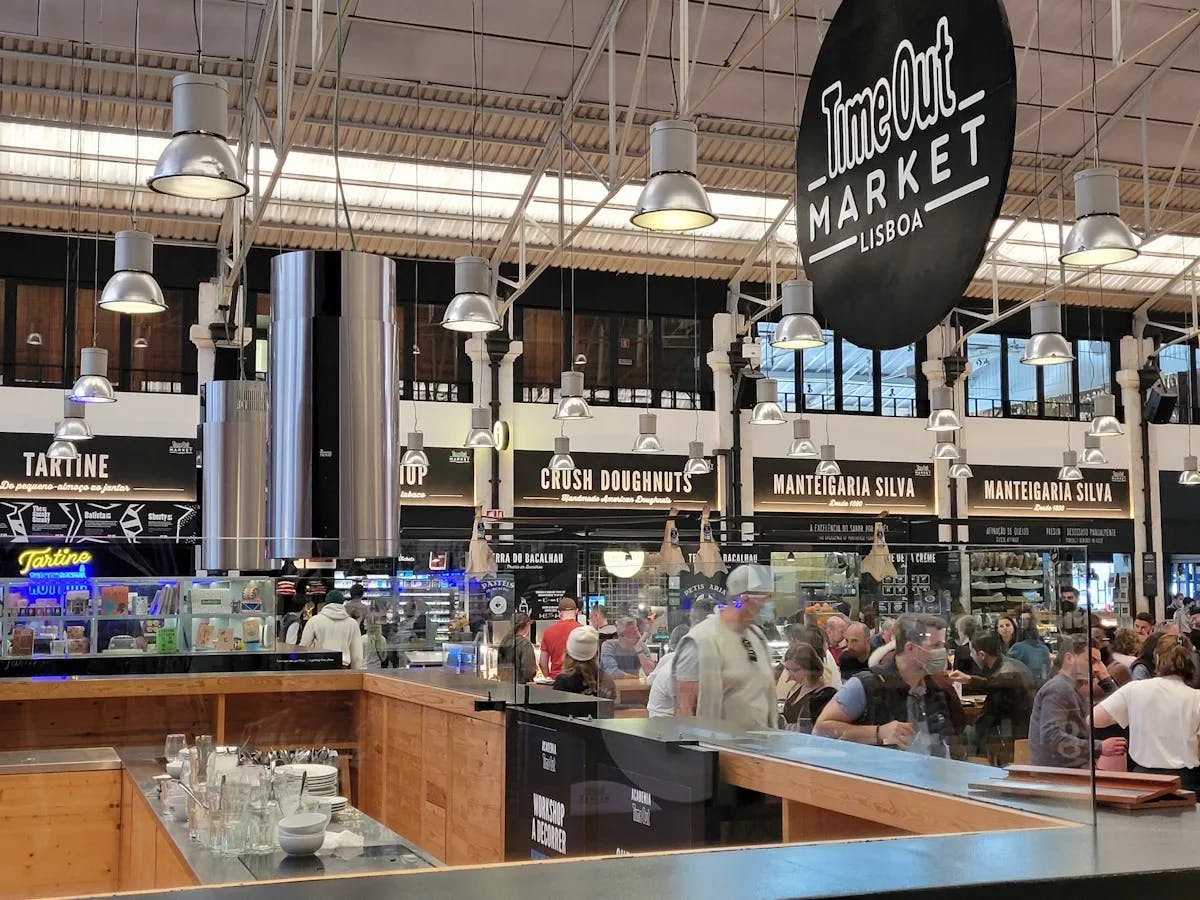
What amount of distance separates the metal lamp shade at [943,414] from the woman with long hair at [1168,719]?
883cm

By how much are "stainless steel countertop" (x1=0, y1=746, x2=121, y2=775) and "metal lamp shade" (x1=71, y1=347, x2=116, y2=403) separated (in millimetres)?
6178

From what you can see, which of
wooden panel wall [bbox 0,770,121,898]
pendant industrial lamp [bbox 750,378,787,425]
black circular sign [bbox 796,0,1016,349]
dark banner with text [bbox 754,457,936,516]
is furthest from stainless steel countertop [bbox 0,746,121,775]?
dark banner with text [bbox 754,457,936,516]

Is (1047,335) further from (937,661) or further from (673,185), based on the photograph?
(937,661)

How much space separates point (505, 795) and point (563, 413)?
7955 millimetres

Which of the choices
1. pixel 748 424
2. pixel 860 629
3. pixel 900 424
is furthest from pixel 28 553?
pixel 900 424

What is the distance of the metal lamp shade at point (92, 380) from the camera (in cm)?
1110

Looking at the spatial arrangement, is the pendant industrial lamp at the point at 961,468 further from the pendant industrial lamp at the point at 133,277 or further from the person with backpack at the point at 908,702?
the person with backpack at the point at 908,702

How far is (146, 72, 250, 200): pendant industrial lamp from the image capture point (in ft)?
13.2

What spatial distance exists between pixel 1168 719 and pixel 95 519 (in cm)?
1345

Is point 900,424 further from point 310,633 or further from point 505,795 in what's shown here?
point 505,795

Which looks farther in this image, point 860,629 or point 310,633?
point 310,633

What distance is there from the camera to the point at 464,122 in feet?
44.6

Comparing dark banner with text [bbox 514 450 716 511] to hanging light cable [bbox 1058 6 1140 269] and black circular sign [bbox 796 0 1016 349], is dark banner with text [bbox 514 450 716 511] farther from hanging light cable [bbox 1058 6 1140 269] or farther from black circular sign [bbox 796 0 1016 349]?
black circular sign [bbox 796 0 1016 349]

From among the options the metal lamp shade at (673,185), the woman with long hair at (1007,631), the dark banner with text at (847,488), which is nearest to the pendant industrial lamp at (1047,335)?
the metal lamp shade at (673,185)
